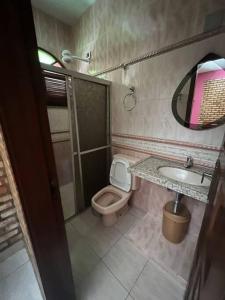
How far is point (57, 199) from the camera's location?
29.1 inches

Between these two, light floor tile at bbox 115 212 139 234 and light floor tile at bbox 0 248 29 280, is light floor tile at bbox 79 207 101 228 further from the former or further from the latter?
light floor tile at bbox 0 248 29 280

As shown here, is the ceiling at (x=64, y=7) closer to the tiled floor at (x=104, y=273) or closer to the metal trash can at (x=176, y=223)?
the metal trash can at (x=176, y=223)

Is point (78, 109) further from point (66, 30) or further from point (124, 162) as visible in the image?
point (66, 30)

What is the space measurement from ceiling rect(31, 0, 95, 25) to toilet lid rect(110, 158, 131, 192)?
2.05 meters

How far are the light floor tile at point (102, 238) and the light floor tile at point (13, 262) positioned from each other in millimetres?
651

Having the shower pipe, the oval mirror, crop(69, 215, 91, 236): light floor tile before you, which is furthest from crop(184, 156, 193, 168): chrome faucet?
crop(69, 215, 91, 236): light floor tile

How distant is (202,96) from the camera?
1285 millimetres

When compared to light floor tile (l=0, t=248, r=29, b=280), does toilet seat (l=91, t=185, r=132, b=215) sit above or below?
above

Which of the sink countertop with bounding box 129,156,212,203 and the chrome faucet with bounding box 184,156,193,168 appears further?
the chrome faucet with bounding box 184,156,193,168

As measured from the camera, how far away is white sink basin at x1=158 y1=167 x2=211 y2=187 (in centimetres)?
128

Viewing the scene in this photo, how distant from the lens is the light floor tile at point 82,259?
124 centimetres

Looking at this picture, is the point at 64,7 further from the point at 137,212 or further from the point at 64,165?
the point at 137,212

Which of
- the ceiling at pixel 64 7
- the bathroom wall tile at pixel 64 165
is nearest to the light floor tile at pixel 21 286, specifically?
the bathroom wall tile at pixel 64 165

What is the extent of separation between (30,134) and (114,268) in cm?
139
